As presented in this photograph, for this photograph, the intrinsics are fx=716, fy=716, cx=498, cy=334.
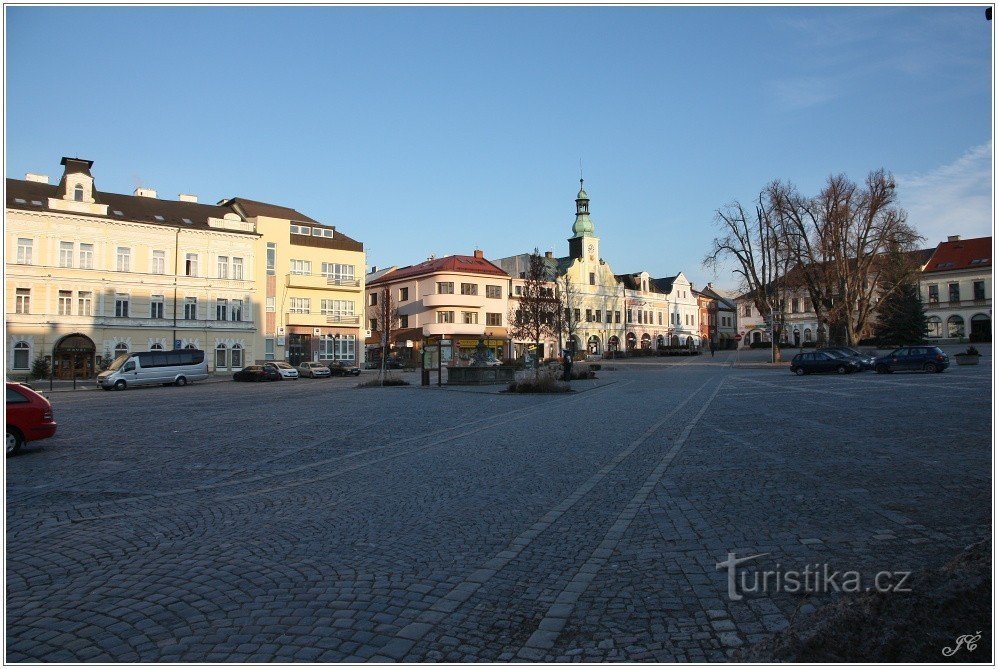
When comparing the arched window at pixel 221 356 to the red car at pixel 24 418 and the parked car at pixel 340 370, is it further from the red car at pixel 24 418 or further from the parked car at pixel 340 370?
the red car at pixel 24 418

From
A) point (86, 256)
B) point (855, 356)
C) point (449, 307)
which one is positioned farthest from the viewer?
point (449, 307)

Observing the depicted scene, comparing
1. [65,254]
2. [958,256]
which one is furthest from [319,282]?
[958,256]

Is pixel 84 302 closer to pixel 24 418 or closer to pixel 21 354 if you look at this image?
pixel 21 354

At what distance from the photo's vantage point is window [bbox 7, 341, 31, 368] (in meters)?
47.5

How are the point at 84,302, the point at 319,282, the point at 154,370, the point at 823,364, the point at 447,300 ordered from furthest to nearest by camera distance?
the point at 447,300 → the point at 319,282 → the point at 84,302 → the point at 154,370 → the point at 823,364

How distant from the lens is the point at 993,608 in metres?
2.97

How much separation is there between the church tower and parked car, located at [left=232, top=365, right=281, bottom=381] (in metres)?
49.9

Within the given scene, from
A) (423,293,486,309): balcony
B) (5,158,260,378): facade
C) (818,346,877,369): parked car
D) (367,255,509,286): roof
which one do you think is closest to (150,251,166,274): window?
(5,158,260,378): facade

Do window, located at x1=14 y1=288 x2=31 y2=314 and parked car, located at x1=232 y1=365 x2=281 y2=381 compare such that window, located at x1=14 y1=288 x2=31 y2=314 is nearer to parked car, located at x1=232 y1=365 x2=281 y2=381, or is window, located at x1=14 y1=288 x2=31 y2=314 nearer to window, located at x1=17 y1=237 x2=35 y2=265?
window, located at x1=17 y1=237 x2=35 y2=265

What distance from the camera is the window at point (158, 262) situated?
2133 inches

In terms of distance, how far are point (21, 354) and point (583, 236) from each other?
6217 cm

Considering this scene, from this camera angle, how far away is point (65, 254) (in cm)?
5025

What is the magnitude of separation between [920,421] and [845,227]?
40013 millimetres

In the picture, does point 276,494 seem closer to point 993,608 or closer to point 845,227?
point 993,608
